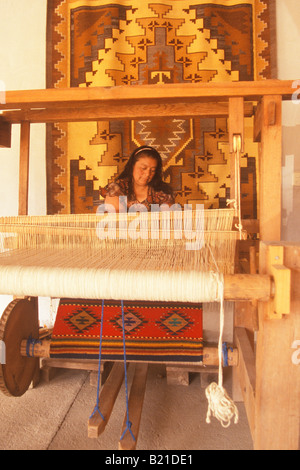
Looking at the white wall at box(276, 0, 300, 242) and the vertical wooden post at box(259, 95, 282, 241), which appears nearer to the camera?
the vertical wooden post at box(259, 95, 282, 241)

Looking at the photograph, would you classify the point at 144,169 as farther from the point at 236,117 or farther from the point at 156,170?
the point at 236,117

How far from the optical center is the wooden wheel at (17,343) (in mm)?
1196

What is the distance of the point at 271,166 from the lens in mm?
972

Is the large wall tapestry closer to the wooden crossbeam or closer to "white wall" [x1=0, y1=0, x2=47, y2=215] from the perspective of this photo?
"white wall" [x1=0, y1=0, x2=47, y2=215]

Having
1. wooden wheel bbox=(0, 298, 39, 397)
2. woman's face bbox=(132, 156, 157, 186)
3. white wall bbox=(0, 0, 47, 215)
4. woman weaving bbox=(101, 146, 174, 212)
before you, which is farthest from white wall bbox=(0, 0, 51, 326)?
wooden wheel bbox=(0, 298, 39, 397)

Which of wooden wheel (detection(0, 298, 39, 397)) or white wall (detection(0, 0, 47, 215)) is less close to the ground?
white wall (detection(0, 0, 47, 215))

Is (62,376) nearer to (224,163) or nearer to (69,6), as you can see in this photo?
(224,163)

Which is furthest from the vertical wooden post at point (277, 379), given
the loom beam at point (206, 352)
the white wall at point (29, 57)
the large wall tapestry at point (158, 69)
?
the white wall at point (29, 57)

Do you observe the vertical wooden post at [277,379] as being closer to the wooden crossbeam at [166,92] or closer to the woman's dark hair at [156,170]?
the wooden crossbeam at [166,92]

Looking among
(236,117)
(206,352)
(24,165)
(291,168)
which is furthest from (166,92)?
(291,168)

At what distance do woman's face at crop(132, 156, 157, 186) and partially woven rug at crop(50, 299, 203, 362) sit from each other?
85 cm

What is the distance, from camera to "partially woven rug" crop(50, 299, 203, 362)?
1.27 m

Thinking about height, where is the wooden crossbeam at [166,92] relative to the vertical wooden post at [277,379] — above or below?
above
